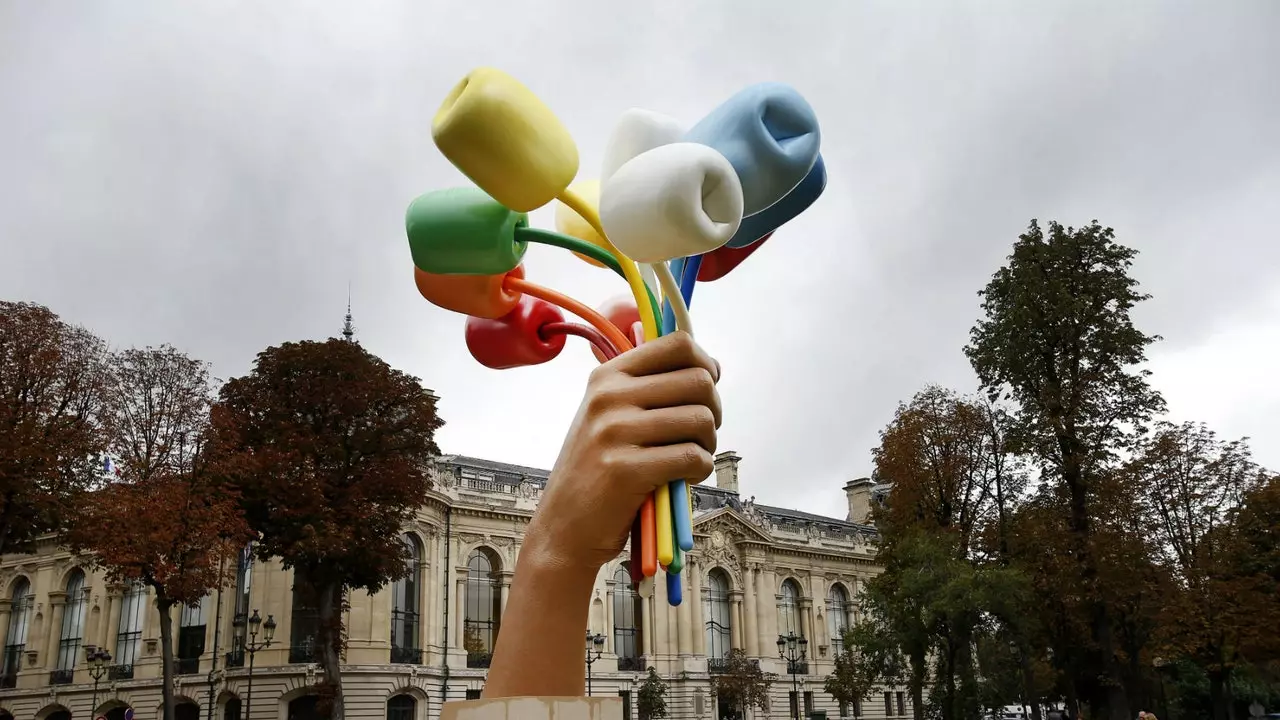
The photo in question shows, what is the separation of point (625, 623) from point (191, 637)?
57.1ft

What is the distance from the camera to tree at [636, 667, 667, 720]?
41469mm

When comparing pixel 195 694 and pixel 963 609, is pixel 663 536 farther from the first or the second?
pixel 195 694

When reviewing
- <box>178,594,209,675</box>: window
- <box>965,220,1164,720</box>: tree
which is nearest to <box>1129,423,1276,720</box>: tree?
<box>965,220,1164,720</box>: tree

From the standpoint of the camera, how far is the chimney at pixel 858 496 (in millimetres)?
63750

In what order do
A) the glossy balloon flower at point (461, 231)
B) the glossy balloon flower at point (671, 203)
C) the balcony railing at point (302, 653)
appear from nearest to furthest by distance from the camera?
the glossy balloon flower at point (671, 203) < the glossy balloon flower at point (461, 231) < the balcony railing at point (302, 653)

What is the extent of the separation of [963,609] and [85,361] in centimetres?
2119

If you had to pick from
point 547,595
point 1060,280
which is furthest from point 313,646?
point 547,595

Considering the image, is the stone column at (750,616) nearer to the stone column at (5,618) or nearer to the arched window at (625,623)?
the arched window at (625,623)

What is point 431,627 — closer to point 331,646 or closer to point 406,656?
point 406,656

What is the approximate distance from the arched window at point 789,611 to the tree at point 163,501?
32.8 meters

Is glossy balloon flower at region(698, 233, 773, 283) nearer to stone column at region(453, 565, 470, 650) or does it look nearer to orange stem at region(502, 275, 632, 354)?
orange stem at region(502, 275, 632, 354)

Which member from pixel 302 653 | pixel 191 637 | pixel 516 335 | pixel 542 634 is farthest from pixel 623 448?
pixel 191 637

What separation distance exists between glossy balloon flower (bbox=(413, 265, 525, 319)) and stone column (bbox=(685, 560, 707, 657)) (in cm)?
3812

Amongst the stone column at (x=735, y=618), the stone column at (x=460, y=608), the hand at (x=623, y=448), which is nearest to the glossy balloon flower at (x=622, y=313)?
the hand at (x=623, y=448)
